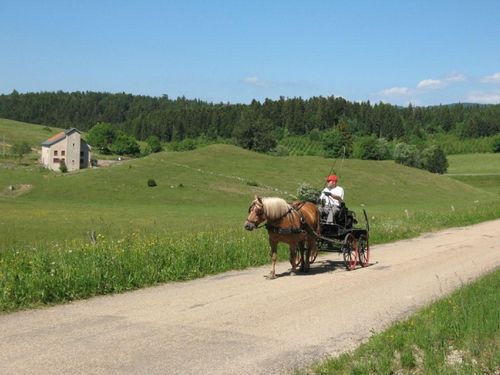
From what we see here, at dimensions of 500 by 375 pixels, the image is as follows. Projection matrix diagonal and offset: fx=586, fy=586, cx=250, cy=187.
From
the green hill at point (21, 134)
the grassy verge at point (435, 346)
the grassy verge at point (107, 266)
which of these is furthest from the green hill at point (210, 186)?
the green hill at point (21, 134)

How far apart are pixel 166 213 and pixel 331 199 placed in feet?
143

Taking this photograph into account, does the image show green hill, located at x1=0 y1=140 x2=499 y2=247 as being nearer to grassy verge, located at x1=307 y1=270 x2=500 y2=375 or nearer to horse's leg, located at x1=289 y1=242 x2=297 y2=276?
horse's leg, located at x1=289 y1=242 x2=297 y2=276

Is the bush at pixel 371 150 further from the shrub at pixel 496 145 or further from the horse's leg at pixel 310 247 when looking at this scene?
the horse's leg at pixel 310 247

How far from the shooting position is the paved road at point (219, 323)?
6.89 metres

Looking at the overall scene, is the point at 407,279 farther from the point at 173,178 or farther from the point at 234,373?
the point at 173,178

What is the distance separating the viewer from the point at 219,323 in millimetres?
8859

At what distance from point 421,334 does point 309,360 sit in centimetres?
170

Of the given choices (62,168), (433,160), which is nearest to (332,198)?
(62,168)

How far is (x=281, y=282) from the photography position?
12.7 m

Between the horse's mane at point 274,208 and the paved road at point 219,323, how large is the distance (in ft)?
4.75

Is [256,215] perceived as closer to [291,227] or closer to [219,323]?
[291,227]

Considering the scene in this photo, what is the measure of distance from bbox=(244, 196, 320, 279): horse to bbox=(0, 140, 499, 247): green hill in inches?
1546

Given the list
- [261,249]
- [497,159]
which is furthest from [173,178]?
[497,159]

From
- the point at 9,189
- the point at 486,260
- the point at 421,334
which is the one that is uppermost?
the point at 421,334
